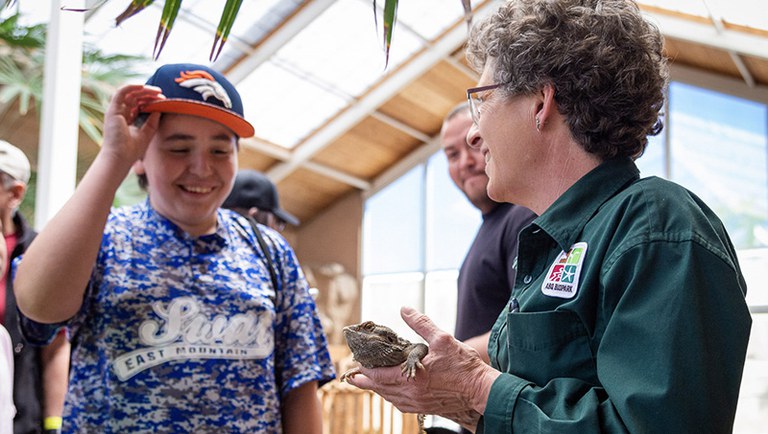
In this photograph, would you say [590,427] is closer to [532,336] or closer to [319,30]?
[532,336]

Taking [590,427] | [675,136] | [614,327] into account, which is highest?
[675,136]

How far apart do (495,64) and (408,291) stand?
13334 millimetres

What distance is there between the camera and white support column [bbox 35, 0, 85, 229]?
3.31 meters

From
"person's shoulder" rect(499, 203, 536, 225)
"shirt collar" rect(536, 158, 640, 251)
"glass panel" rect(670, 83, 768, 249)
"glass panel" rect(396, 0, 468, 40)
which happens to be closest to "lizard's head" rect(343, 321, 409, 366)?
"shirt collar" rect(536, 158, 640, 251)

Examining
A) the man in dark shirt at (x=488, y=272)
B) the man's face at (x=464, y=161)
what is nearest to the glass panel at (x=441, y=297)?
the man's face at (x=464, y=161)

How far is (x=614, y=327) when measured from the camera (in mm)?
1020

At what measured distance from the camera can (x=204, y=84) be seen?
5.74ft

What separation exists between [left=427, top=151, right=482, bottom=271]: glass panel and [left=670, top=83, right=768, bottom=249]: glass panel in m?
3.81

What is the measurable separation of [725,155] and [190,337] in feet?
35.4

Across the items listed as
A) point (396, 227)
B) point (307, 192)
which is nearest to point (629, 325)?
point (307, 192)

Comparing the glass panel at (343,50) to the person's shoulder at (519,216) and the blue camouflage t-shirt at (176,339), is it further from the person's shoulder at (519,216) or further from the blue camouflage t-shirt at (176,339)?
the blue camouflage t-shirt at (176,339)

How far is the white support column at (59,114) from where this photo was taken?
3312 mm

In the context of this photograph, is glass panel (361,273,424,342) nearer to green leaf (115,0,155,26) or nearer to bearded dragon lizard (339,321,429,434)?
bearded dragon lizard (339,321,429,434)

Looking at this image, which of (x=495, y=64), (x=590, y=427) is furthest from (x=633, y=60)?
(x=590, y=427)
